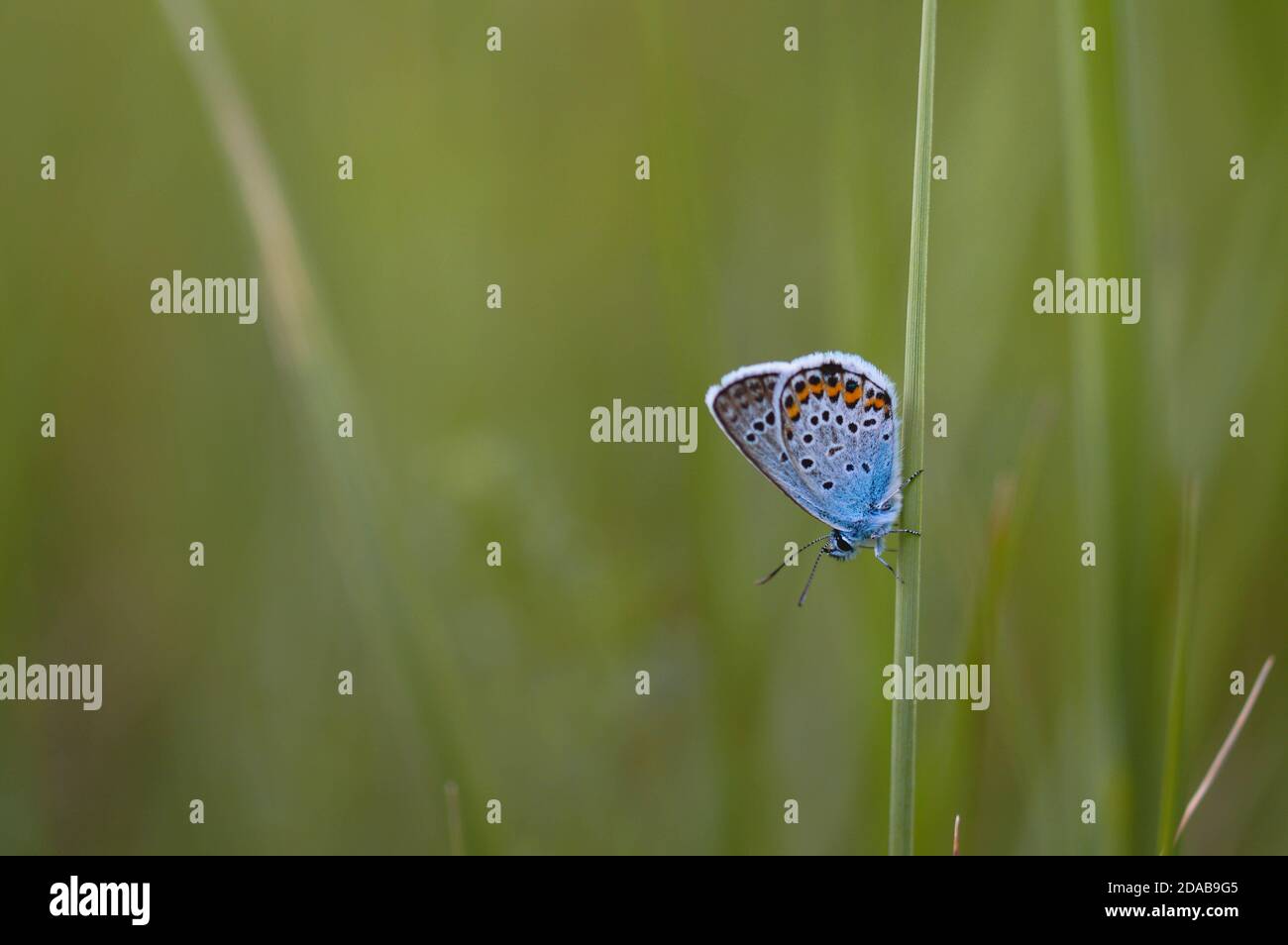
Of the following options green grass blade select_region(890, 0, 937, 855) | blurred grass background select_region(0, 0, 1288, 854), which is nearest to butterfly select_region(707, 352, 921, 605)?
blurred grass background select_region(0, 0, 1288, 854)

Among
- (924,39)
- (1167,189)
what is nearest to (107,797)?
(924,39)

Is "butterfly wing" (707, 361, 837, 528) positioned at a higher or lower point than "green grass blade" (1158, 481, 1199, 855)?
higher

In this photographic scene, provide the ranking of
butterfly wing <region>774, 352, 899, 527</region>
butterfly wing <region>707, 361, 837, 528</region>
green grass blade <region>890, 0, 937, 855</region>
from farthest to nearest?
butterfly wing <region>707, 361, 837, 528</region> < butterfly wing <region>774, 352, 899, 527</region> < green grass blade <region>890, 0, 937, 855</region>

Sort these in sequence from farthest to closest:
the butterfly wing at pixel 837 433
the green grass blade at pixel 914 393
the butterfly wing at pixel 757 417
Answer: the butterfly wing at pixel 757 417 → the butterfly wing at pixel 837 433 → the green grass blade at pixel 914 393

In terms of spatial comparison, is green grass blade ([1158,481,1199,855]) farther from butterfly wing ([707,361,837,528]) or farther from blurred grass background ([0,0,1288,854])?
butterfly wing ([707,361,837,528])

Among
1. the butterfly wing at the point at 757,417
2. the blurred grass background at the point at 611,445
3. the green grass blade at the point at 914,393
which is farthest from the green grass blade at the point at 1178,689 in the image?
the butterfly wing at the point at 757,417

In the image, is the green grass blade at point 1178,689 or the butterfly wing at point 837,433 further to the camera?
the butterfly wing at point 837,433

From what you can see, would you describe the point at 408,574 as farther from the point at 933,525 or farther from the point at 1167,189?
the point at 1167,189

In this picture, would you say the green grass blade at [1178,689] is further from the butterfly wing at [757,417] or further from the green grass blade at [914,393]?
the butterfly wing at [757,417]
